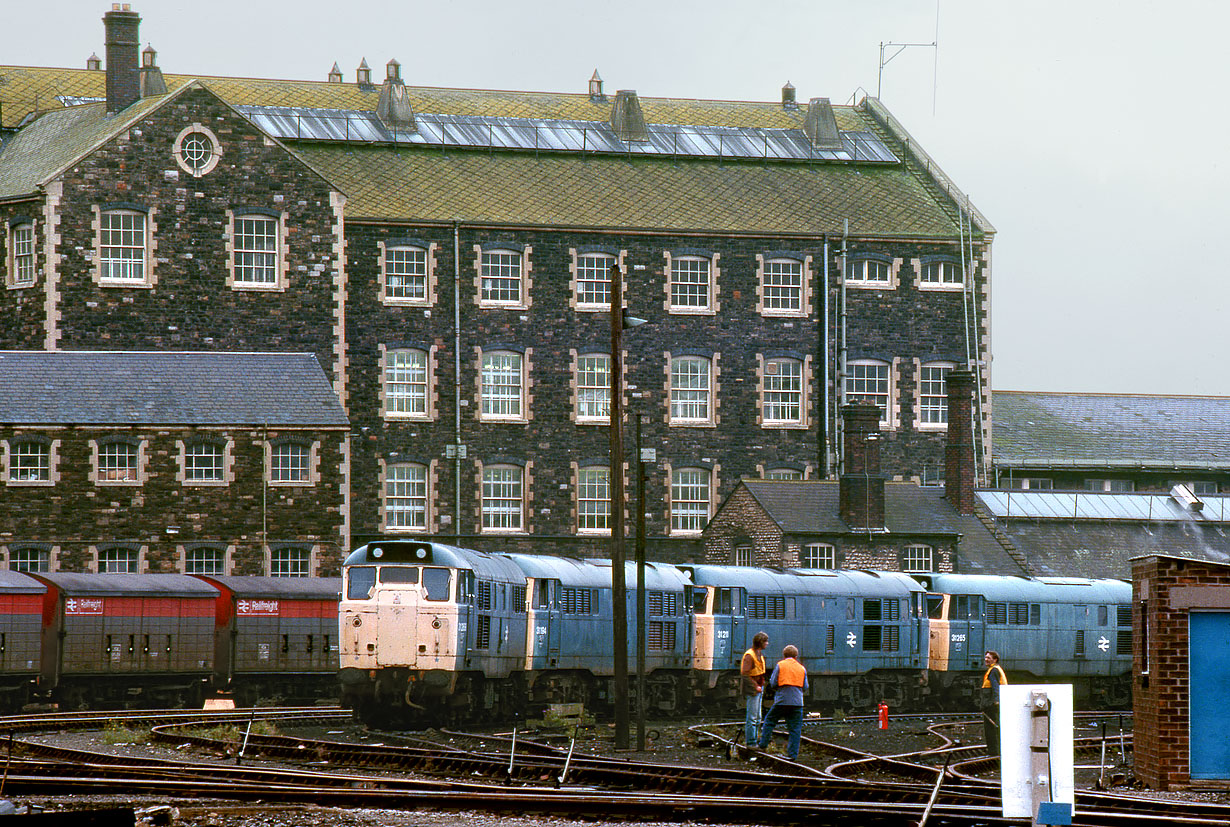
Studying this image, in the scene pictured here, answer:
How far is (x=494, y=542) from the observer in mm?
51938

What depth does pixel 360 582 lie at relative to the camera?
96.0ft

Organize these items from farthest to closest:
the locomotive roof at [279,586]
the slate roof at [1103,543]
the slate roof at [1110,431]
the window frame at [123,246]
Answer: the slate roof at [1110,431] < the slate roof at [1103,543] < the window frame at [123,246] < the locomotive roof at [279,586]

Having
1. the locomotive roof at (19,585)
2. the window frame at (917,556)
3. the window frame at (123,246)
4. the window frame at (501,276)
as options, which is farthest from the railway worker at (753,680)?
the window frame at (501,276)

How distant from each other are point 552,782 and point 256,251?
33.3 meters

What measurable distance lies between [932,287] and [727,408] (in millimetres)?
7321

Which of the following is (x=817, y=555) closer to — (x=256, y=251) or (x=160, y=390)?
(x=256, y=251)

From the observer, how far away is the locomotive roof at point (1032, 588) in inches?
1593

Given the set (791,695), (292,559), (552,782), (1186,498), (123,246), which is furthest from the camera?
(1186,498)

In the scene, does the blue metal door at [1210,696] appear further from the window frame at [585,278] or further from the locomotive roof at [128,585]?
the window frame at [585,278]

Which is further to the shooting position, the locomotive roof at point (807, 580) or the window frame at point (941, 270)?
the window frame at point (941, 270)

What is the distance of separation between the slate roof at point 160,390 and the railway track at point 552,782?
66.7ft

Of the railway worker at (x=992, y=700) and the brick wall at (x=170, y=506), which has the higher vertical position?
the brick wall at (x=170, y=506)

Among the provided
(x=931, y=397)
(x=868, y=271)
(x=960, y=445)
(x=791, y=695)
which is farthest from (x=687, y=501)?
(x=791, y=695)

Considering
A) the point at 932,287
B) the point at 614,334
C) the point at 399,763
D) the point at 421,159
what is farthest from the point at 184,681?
the point at 932,287
